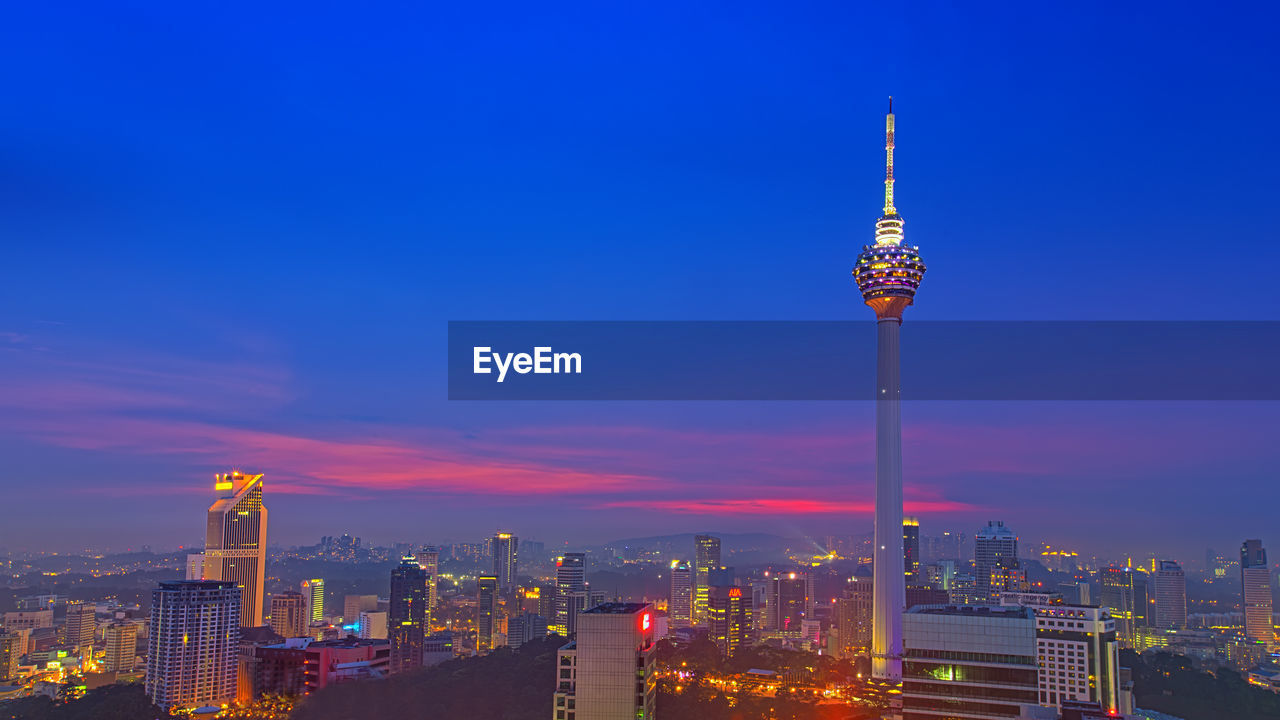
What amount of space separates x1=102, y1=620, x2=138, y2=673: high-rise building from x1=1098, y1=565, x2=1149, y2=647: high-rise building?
254ft

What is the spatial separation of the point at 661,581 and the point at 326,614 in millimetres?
39736

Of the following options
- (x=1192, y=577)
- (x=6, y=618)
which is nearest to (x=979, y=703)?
(x=6, y=618)

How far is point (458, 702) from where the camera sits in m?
41.9

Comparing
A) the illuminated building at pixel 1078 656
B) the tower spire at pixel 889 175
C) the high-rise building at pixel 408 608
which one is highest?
the tower spire at pixel 889 175

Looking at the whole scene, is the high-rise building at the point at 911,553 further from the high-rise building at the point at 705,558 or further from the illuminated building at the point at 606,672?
the illuminated building at the point at 606,672

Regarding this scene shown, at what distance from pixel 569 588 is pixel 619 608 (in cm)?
6509

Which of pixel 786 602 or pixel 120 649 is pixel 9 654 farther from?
pixel 786 602

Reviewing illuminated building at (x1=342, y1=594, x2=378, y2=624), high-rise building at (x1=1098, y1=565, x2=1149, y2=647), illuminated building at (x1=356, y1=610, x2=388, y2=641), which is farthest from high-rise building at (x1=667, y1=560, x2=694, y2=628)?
high-rise building at (x1=1098, y1=565, x2=1149, y2=647)

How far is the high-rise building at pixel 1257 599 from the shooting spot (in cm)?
8300

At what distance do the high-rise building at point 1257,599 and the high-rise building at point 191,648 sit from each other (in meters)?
81.5

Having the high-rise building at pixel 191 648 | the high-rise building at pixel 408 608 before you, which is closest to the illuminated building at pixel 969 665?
the high-rise building at pixel 191 648

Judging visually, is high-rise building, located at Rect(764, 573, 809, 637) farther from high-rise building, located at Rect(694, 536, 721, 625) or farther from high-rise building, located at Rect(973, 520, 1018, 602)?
high-rise building, located at Rect(973, 520, 1018, 602)

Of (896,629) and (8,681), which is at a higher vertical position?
(896,629)

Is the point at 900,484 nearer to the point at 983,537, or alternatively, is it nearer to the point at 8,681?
the point at 983,537
